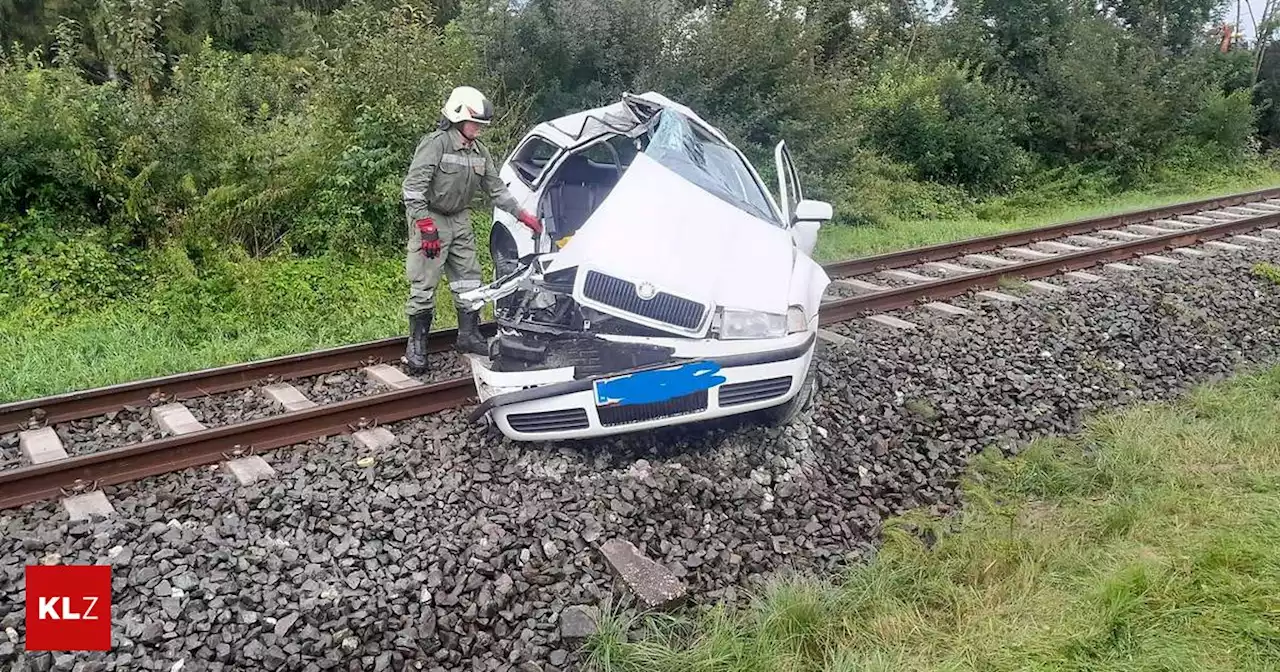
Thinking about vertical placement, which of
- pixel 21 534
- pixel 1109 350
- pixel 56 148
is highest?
pixel 56 148

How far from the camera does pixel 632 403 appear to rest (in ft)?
15.2

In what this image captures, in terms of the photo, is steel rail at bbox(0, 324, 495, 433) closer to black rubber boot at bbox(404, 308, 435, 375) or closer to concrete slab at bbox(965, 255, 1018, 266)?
black rubber boot at bbox(404, 308, 435, 375)

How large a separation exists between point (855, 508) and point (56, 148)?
25.6ft

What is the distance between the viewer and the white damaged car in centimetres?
467

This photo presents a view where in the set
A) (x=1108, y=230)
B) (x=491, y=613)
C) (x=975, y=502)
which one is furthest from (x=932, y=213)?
(x=491, y=613)

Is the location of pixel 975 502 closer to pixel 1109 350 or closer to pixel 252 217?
pixel 1109 350

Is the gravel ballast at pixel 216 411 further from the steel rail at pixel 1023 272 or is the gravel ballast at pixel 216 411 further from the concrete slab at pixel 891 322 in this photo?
the concrete slab at pixel 891 322

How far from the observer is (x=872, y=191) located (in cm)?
1341

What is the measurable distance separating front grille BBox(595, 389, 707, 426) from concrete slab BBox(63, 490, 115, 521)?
8.15 ft

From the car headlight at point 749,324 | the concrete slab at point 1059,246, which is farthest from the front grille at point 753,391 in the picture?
the concrete slab at point 1059,246

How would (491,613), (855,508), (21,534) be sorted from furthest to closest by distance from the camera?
(855,508) → (21,534) → (491,613)

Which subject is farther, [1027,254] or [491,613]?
[1027,254]

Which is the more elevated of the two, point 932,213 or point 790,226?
point 790,226

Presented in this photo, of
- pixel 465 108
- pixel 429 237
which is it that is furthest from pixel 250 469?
pixel 465 108
